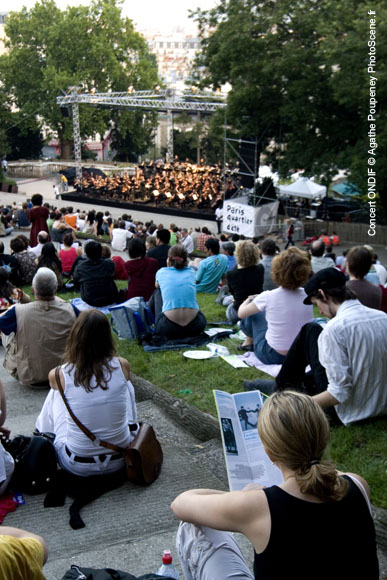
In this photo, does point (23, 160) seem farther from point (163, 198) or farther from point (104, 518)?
point (104, 518)

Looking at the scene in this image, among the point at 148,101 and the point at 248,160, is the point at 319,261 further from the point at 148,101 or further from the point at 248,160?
the point at 148,101

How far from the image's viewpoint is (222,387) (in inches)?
206

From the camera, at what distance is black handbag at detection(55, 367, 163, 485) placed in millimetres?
3707

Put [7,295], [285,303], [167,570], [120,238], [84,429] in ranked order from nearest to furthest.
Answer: [167,570]
[84,429]
[285,303]
[7,295]
[120,238]

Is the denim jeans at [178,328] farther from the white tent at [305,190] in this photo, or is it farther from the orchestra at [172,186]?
the orchestra at [172,186]

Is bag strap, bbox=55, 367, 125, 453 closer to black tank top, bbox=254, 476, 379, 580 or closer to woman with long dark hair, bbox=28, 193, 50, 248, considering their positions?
black tank top, bbox=254, 476, 379, 580

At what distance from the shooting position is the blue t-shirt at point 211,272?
9.70m

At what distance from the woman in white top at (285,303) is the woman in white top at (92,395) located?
1754 mm

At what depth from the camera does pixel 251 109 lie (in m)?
25.3

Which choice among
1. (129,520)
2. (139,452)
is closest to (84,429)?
(139,452)

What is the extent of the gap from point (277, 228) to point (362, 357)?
21443 millimetres

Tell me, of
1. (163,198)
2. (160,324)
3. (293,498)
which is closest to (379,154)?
(163,198)

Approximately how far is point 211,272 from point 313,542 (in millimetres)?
8010

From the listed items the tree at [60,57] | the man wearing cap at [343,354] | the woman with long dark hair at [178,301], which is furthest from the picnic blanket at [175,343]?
the tree at [60,57]
